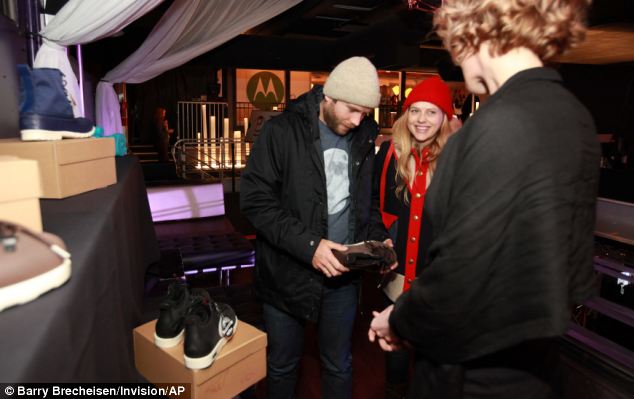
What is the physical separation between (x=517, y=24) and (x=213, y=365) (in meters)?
1.14

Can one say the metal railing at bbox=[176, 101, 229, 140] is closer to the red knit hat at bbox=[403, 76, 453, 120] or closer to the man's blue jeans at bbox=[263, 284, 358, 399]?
the red knit hat at bbox=[403, 76, 453, 120]

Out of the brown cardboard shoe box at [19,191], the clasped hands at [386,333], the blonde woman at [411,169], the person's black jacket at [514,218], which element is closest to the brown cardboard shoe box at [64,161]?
the brown cardboard shoe box at [19,191]

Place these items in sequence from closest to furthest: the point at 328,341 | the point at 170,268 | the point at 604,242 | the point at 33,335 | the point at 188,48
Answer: the point at 33,335
the point at 328,341
the point at 604,242
the point at 170,268
the point at 188,48

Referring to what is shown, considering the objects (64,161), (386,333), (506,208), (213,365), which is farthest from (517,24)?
(64,161)

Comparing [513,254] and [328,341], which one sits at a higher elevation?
[513,254]

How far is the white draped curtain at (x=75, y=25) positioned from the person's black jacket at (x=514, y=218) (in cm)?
282

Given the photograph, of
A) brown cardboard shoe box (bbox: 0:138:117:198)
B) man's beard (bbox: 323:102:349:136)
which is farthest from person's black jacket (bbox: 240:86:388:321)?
brown cardboard shoe box (bbox: 0:138:117:198)

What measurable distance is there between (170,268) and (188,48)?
333cm

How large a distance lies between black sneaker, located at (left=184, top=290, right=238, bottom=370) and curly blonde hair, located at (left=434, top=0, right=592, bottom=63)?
3.29 feet

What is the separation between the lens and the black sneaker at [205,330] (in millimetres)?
1224

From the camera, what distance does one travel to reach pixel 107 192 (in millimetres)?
1478

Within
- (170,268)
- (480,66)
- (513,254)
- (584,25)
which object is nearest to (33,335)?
(513,254)

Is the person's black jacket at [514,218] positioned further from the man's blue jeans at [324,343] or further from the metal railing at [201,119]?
the metal railing at [201,119]

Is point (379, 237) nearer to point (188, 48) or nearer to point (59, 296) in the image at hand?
point (59, 296)
